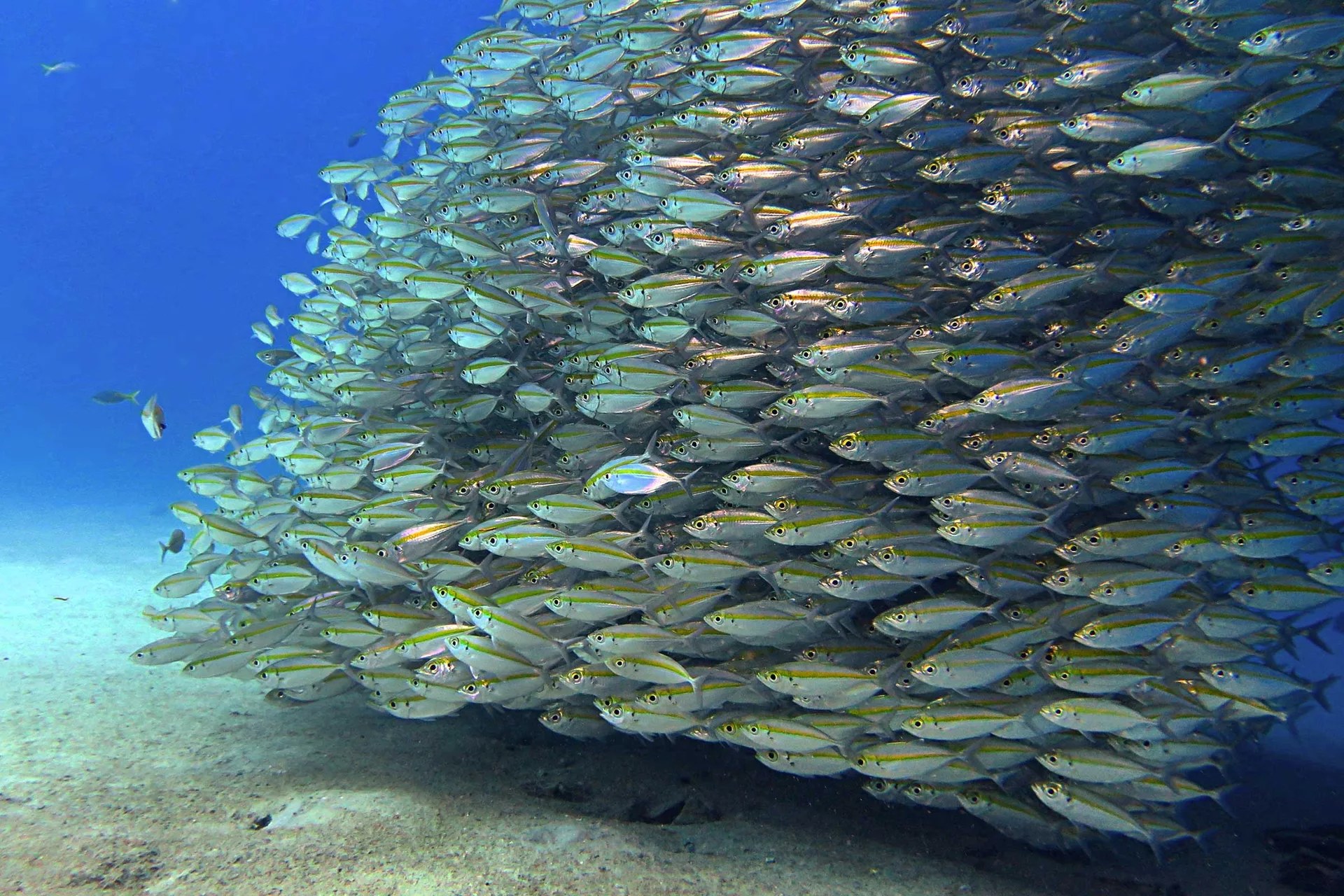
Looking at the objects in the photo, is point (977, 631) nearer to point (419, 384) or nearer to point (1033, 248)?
point (1033, 248)

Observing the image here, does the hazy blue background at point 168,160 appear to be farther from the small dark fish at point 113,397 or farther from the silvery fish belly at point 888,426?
the silvery fish belly at point 888,426

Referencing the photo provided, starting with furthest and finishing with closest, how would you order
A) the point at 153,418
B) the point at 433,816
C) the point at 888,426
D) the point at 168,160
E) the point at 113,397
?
the point at 168,160 → the point at 113,397 → the point at 153,418 → the point at 888,426 → the point at 433,816

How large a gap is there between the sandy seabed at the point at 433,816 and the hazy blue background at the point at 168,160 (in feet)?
225

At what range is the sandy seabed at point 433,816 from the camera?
3.44m

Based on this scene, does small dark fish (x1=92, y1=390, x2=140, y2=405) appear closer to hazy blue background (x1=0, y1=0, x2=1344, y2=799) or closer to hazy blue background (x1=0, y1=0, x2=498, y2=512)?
hazy blue background (x1=0, y1=0, x2=498, y2=512)

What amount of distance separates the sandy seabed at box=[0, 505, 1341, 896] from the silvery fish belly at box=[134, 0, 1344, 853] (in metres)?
0.55

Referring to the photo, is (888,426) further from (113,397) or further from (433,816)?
(113,397)

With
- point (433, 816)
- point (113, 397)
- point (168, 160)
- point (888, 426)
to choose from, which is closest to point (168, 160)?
point (168, 160)

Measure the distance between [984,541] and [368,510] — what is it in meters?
3.83

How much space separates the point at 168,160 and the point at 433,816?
4000 inches

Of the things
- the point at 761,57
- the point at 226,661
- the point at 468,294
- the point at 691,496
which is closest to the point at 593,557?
the point at 691,496

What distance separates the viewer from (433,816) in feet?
13.3

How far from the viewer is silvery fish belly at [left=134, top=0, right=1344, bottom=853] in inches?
146

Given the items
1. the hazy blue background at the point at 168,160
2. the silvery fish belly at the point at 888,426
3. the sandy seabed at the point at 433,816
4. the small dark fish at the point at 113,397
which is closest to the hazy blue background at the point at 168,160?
the hazy blue background at the point at 168,160
